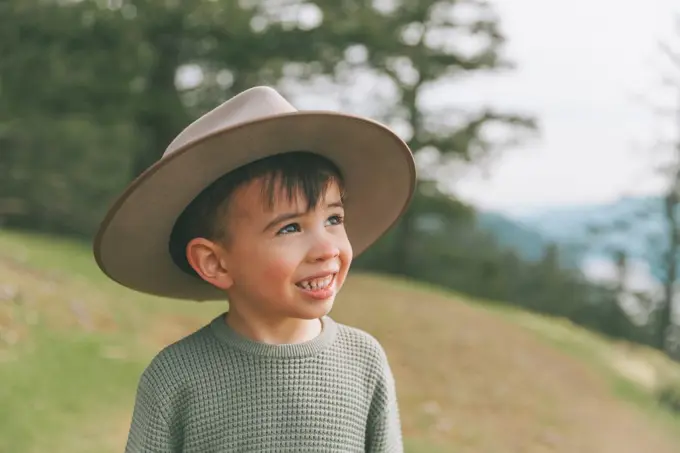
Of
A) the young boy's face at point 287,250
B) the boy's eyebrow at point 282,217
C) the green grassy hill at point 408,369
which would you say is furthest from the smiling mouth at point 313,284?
the green grassy hill at point 408,369

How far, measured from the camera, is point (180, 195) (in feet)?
5.29

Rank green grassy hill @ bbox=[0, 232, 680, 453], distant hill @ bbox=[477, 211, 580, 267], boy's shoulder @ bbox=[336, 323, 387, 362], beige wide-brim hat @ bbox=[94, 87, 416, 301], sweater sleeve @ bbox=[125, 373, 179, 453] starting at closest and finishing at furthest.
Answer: beige wide-brim hat @ bbox=[94, 87, 416, 301] < sweater sleeve @ bbox=[125, 373, 179, 453] < boy's shoulder @ bbox=[336, 323, 387, 362] < green grassy hill @ bbox=[0, 232, 680, 453] < distant hill @ bbox=[477, 211, 580, 267]

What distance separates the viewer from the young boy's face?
62.2 inches

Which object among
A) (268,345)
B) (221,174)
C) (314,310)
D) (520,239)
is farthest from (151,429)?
(520,239)

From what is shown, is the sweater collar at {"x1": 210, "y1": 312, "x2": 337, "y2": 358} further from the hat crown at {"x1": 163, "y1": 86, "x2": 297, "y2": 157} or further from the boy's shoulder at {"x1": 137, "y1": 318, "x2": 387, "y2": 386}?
the hat crown at {"x1": 163, "y1": 86, "x2": 297, "y2": 157}

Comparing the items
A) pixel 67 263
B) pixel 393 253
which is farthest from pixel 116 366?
pixel 393 253

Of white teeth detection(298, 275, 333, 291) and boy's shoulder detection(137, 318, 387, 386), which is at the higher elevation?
white teeth detection(298, 275, 333, 291)

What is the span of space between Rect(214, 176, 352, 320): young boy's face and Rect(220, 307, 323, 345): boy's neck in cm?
6

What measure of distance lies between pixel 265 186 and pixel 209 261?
188 mm

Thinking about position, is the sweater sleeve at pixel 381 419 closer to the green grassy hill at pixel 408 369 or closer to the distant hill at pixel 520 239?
the green grassy hill at pixel 408 369

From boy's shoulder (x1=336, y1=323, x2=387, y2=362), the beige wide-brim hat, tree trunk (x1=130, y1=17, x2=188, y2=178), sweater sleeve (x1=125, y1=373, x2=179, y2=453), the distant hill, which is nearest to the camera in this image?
the beige wide-brim hat

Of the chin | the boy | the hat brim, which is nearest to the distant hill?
the hat brim

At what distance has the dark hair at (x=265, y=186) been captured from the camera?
5.25 ft

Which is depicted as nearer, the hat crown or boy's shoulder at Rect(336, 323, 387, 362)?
the hat crown
